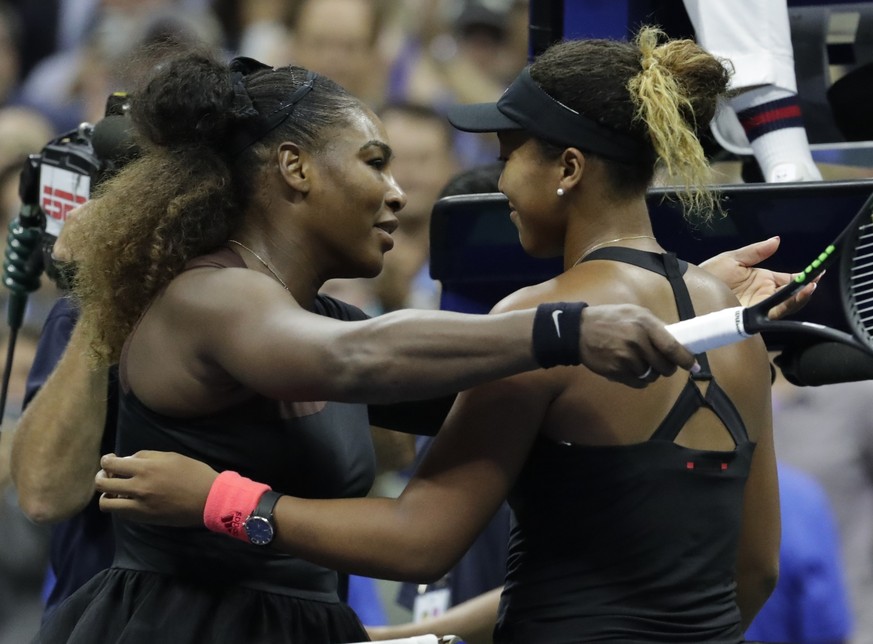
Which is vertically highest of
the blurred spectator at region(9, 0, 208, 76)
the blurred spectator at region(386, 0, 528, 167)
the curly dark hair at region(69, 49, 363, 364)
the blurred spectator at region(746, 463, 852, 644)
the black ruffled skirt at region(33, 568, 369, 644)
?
the blurred spectator at region(9, 0, 208, 76)

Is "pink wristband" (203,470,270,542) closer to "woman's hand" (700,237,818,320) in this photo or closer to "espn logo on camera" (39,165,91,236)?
"woman's hand" (700,237,818,320)

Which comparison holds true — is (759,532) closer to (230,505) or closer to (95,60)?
(230,505)

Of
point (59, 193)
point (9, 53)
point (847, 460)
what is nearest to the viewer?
point (59, 193)

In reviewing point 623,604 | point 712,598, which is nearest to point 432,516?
point 623,604

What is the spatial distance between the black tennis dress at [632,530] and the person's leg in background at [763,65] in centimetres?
121

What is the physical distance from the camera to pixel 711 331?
1.82m

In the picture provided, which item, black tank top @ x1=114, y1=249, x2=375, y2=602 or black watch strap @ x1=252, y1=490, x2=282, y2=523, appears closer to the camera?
black watch strap @ x1=252, y1=490, x2=282, y2=523

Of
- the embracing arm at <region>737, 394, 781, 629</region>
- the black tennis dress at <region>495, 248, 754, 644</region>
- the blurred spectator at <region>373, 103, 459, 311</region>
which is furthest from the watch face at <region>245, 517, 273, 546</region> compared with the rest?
the blurred spectator at <region>373, 103, 459, 311</region>

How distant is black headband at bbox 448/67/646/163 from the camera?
2174mm

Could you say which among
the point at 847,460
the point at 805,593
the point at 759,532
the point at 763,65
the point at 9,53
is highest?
the point at 9,53

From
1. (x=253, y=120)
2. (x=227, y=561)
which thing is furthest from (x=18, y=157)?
(x=227, y=561)

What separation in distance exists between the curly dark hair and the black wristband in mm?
612

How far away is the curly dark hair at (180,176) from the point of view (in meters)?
2.22

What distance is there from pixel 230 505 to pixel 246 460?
0.14 metres
